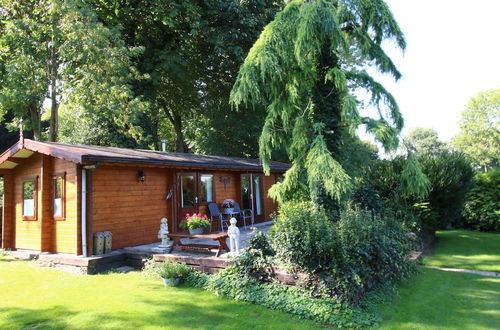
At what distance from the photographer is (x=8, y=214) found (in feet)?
33.1

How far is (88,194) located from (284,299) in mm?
5200

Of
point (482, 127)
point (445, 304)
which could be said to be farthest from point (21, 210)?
point (482, 127)

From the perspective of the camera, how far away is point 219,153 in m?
19.9

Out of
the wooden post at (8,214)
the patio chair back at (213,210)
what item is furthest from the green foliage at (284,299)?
the wooden post at (8,214)

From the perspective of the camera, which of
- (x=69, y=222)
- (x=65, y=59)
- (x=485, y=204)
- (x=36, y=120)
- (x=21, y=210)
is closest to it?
(x=69, y=222)

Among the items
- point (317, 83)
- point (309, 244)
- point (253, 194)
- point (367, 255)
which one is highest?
point (317, 83)

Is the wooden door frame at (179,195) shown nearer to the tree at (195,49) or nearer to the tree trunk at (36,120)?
the tree at (195,49)

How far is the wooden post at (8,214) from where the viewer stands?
10016 millimetres

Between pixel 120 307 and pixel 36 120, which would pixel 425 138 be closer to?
pixel 36 120

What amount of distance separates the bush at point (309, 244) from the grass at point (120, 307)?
2.67ft

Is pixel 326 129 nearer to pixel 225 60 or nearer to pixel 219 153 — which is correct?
pixel 225 60

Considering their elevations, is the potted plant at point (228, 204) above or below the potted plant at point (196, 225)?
above

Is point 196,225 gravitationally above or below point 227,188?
below

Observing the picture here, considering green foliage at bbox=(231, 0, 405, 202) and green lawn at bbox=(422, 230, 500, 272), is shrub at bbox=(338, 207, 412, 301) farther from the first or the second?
green lawn at bbox=(422, 230, 500, 272)
